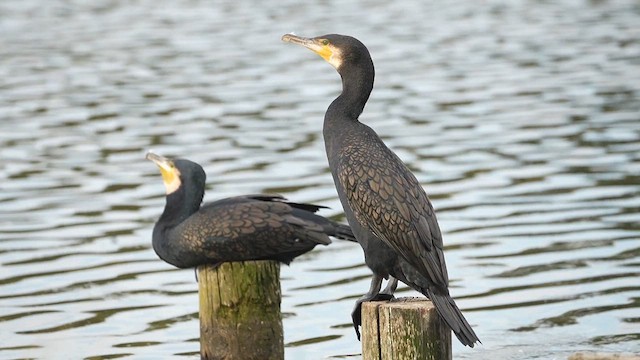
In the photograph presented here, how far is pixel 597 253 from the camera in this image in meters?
9.40

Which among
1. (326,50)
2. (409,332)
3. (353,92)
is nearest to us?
(409,332)

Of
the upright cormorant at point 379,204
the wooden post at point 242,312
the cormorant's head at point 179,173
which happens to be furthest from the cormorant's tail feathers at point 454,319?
the cormorant's head at point 179,173

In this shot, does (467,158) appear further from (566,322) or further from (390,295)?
(390,295)

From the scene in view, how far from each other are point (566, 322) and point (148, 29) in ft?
51.7

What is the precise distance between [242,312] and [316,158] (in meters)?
6.12

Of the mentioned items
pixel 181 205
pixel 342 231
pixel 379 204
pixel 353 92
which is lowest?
Answer: pixel 342 231

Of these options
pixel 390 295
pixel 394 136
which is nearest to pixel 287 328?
pixel 390 295

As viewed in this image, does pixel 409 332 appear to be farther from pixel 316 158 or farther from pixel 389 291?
pixel 316 158

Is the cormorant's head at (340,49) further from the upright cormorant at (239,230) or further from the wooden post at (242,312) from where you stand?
the wooden post at (242,312)

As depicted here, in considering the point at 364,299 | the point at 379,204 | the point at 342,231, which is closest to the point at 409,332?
the point at 364,299

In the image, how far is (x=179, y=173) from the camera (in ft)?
24.4

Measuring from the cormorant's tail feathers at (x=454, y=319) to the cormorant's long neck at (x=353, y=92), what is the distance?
40.6 inches

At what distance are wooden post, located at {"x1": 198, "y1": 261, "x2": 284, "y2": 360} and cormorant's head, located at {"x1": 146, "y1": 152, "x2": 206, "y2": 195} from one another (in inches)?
28.0

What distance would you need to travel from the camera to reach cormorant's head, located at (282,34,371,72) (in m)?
6.44
